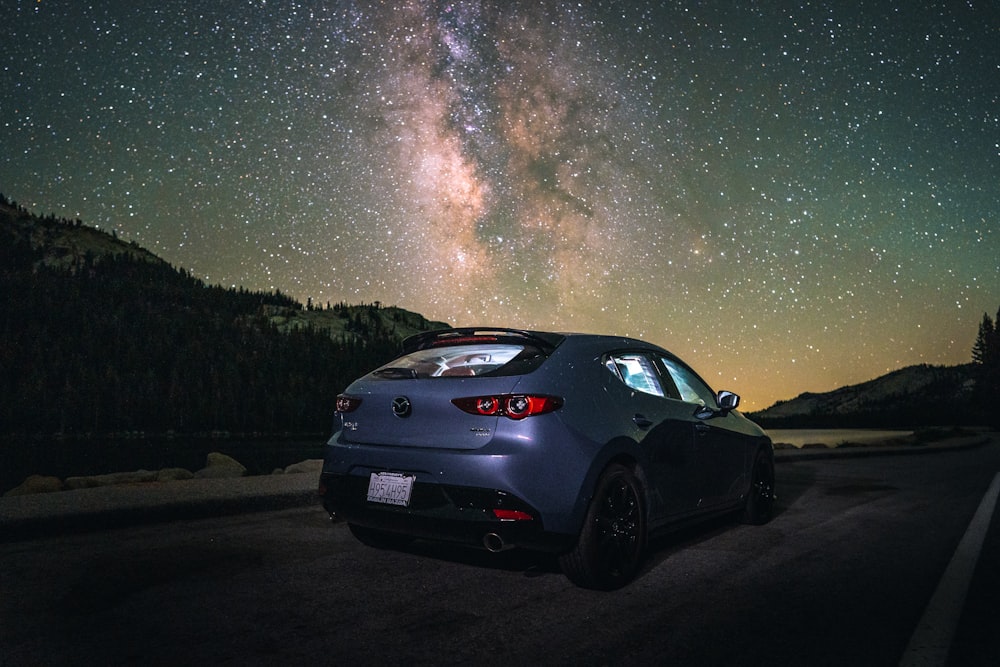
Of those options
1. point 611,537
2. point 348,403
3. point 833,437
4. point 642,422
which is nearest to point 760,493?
point 642,422

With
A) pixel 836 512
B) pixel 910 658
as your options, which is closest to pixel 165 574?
pixel 910 658

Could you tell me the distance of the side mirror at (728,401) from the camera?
610 cm

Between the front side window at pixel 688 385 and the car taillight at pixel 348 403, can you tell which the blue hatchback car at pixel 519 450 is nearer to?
the car taillight at pixel 348 403

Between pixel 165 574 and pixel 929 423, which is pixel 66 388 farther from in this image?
pixel 165 574

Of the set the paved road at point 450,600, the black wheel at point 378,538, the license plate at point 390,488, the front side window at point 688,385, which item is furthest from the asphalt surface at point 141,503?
the front side window at point 688,385

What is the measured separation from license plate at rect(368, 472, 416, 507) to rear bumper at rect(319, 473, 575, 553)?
0.11 ft

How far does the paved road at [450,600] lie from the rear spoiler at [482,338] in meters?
1.48

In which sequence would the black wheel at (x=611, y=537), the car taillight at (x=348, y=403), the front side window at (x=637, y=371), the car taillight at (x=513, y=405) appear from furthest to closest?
the front side window at (x=637, y=371) → the car taillight at (x=348, y=403) → the black wheel at (x=611, y=537) → the car taillight at (x=513, y=405)

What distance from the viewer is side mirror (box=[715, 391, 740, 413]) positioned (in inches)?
240

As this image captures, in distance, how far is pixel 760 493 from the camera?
23.2 feet

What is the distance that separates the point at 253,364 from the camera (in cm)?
19125

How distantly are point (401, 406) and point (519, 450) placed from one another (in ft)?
2.94

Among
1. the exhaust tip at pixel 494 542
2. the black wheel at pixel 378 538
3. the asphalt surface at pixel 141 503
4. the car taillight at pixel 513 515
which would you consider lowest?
the asphalt surface at pixel 141 503

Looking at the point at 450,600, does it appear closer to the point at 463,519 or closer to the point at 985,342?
the point at 463,519
